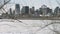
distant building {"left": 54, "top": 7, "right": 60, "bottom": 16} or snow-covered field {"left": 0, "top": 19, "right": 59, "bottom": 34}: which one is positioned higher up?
distant building {"left": 54, "top": 7, "right": 60, "bottom": 16}

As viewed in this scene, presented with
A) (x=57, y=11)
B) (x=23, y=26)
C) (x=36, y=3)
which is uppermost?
(x=36, y=3)

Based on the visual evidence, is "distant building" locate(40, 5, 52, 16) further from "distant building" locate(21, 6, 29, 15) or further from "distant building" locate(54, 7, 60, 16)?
"distant building" locate(21, 6, 29, 15)

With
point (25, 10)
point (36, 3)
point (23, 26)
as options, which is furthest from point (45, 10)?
point (23, 26)

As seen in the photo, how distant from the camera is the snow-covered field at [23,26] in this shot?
1.52 m

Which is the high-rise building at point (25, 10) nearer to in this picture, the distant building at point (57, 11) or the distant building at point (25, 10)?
the distant building at point (25, 10)

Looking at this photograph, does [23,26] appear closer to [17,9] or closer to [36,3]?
[17,9]

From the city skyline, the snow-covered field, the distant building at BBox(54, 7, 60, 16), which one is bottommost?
the snow-covered field

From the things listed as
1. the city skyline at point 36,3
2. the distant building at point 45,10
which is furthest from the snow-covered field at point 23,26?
the city skyline at point 36,3

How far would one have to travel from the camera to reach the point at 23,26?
1531mm

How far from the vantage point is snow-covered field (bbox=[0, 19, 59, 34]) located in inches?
59.7

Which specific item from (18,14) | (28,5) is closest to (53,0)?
(28,5)

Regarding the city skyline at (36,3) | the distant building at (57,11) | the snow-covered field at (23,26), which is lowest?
the snow-covered field at (23,26)

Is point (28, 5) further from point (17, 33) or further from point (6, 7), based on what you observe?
point (17, 33)

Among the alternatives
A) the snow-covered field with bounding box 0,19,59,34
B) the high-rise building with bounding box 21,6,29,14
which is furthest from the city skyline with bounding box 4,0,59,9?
the snow-covered field with bounding box 0,19,59,34
